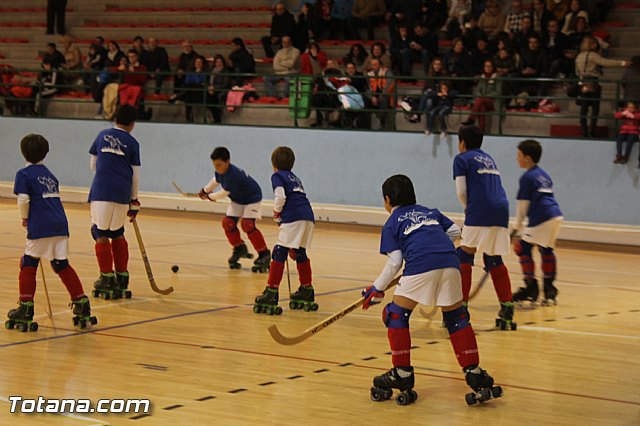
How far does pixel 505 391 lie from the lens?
7406 millimetres

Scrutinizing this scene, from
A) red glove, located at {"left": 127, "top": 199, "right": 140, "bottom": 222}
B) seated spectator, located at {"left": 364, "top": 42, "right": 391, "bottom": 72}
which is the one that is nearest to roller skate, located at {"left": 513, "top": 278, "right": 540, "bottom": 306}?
red glove, located at {"left": 127, "top": 199, "right": 140, "bottom": 222}

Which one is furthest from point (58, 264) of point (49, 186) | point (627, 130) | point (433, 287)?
point (627, 130)

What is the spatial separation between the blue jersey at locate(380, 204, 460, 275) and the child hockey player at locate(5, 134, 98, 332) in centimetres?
334

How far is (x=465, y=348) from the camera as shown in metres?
6.96

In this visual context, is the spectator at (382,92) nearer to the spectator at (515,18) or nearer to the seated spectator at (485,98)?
the seated spectator at (485,98)

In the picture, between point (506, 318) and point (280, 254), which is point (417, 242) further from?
point (280, 254)

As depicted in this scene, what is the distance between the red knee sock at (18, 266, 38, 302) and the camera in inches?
359

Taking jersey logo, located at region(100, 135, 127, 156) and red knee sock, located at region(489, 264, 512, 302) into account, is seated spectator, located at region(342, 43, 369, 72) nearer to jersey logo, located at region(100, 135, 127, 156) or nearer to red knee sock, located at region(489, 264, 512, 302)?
jersey logo, located at region(100, 135, 127, 156)

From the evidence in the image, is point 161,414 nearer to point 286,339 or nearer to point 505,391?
point 286,339

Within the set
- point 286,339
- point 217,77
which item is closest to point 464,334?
point 286,339

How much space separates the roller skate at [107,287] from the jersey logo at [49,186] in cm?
199

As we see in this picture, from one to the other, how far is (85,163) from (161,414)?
1683 cm

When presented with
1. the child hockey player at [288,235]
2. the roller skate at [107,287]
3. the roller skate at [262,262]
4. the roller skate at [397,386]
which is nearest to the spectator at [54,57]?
the roller skate at [262,262]

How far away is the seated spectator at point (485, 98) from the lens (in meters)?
18.4
